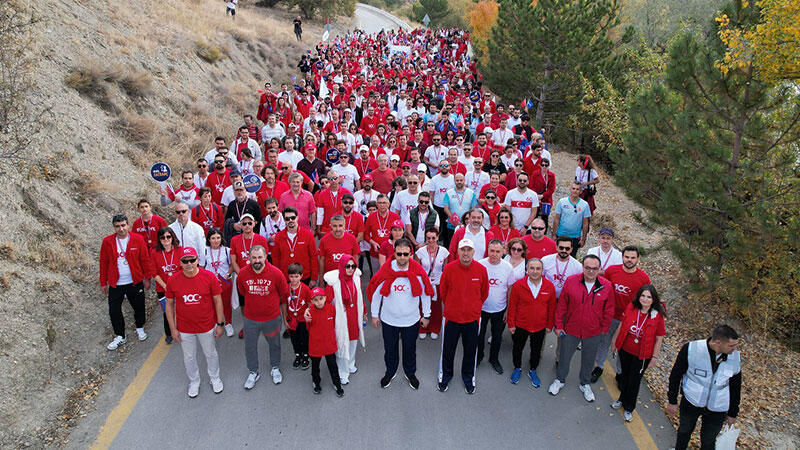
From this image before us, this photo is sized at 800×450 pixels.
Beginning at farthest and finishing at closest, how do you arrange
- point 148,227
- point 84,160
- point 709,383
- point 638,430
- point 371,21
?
point 371,21, point 84,160, point 148,227, point 638,430, point 709,383

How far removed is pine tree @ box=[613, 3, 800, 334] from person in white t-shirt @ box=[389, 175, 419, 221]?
367 centimetres

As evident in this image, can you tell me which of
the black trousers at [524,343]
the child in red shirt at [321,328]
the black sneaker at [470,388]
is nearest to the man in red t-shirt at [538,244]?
the black trousers at [524,343]

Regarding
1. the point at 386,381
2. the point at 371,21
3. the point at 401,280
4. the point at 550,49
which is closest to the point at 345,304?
the point at 401,280

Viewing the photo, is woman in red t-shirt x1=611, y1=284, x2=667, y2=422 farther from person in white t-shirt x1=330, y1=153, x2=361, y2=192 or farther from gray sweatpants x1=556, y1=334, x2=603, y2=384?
person in white t-shirt x1=330, y1=153, x2=361, y2=192

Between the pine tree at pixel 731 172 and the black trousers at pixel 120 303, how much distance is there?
774 centimetres

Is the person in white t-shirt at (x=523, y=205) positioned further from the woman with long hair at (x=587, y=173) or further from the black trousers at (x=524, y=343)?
the black trousers at (x=524, y=343)

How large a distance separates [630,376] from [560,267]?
150 centimetres

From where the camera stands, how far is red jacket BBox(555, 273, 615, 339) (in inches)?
226

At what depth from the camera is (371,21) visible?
177 ft

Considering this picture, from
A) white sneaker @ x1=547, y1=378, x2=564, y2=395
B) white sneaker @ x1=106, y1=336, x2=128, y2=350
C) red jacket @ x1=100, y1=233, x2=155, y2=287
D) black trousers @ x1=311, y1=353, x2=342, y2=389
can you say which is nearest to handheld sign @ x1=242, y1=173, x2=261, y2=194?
red jacket @ x1=100, y1=233, x2=155, y2=287

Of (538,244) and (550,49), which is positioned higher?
(550,49)

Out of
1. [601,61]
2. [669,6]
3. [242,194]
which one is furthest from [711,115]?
[669,6]

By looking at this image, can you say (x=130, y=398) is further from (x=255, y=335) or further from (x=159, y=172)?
(x=159, y=172)

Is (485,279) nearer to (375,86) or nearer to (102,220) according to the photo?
(102,220)
